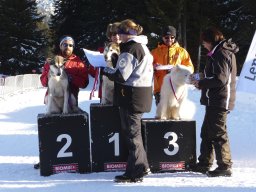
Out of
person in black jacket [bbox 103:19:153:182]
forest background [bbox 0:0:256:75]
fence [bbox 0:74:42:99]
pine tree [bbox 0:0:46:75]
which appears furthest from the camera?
pine tree [bbox 0:0:46:75]

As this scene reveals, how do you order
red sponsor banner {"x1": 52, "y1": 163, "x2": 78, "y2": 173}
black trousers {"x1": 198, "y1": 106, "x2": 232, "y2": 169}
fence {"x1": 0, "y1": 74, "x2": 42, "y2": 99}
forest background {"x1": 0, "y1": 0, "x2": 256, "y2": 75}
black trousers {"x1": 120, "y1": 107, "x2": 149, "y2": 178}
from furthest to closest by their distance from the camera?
forest background {"x1": 0, "y1": 0, "x2": 256, "y2": 75}
fence {"x1": 0, "y1": 74, "x2": 42, "y2": 99}
red sponsor banner {"x1": 52, "y1": 163, "x2": 78, "y2": 173}
black trousers {"x1": 198, "y1": 106, "x2": 232, "y2": 169}
black trousers {"x1": 120, "y1": 107, "x2": 149, "y2": 178}


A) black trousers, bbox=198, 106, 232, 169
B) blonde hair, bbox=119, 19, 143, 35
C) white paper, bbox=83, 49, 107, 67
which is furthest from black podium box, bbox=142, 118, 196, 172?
blonde hair, bbox=119, 19, 143, 35

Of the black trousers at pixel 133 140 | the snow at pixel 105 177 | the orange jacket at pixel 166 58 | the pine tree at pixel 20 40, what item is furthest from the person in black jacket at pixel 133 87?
the pine tree at pixel 20 40

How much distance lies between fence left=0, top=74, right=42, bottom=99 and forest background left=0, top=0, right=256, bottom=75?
6319mm

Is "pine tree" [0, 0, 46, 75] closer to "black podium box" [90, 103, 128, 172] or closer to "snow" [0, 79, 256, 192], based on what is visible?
"snow" [0, 79, 256, 192]

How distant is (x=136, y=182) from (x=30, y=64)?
32232 mm

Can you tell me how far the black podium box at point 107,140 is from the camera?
553 cm

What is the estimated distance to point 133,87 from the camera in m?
4.88

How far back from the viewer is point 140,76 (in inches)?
192

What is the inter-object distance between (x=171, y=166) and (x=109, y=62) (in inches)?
60.8

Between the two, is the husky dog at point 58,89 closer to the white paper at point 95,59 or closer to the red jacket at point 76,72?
the red jacket at point 76,72

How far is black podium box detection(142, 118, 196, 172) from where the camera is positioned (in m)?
5.46

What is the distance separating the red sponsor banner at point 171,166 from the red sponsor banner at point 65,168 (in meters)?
1.11

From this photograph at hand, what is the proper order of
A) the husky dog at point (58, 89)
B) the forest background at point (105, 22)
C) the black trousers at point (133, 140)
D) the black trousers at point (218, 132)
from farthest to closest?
the forest background at point (105, 22) < the husky dog at point (58, 89) < the black trousers at point (218, 132) < the black trousers at point (133, 140)
